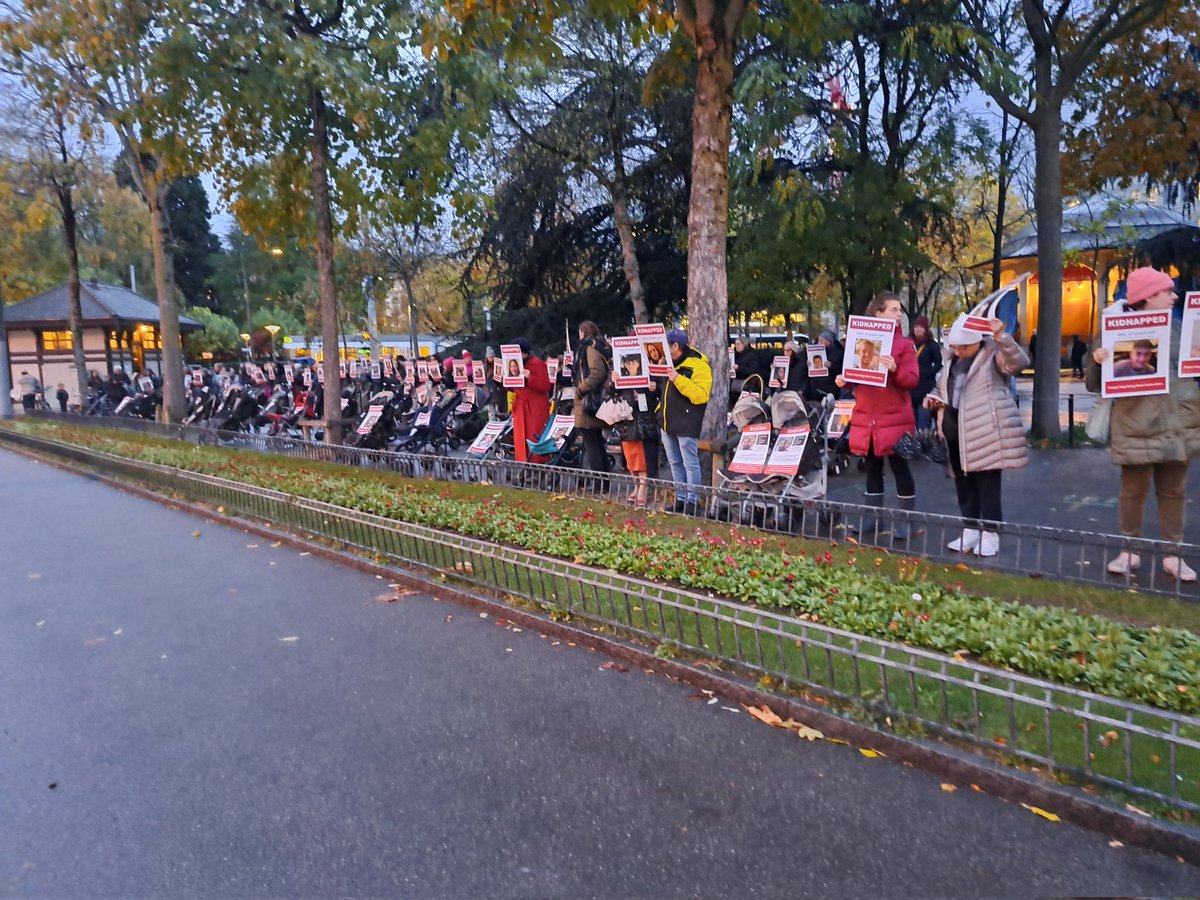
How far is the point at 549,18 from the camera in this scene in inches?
363

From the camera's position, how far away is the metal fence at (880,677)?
379 cm

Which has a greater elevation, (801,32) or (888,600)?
(801,32)

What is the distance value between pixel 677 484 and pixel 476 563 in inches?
95.1

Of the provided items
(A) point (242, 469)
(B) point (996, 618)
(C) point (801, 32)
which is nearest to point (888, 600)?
(B) point (996, 618)

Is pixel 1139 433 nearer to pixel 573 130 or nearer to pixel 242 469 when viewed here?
pixel 242 469

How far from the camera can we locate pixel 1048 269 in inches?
594

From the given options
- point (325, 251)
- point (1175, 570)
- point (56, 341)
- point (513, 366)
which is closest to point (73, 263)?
point (56, 341)

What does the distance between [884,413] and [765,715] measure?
4187mm

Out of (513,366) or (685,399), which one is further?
(513,366)

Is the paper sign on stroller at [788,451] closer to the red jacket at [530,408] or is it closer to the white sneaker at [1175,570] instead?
the white sneaker at [1175,570]

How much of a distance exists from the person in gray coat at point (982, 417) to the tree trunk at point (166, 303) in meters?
17.5

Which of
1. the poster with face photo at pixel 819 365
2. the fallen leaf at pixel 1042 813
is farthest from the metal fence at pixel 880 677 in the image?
the poster with face photo at pixel 819 365

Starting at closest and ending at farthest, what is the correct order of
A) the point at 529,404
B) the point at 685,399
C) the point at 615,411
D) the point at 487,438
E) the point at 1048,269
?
the point at 685,399, the point at 615,411, the point at 529,404, the point at 487,438, the point at 1048,269

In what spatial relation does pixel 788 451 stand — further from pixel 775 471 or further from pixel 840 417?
pixel 840 417
